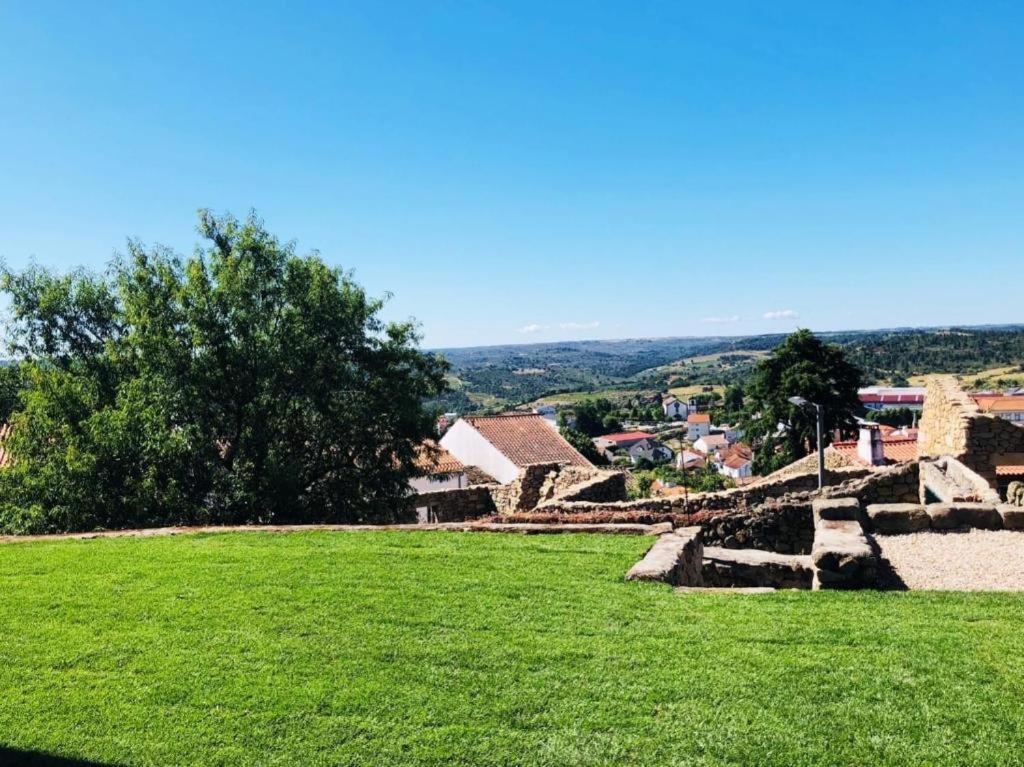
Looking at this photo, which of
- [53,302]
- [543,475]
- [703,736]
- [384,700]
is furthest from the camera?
[543,475]

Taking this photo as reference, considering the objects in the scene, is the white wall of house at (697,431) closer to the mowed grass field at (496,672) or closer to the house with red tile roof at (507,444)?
the house with red tile roof at (507,444)

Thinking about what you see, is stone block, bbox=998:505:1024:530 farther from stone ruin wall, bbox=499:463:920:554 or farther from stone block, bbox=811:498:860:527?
stone ruin wall, bbox=499:463:920:554

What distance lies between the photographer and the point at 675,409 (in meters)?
180

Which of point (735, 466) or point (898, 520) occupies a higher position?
point (898, 520)

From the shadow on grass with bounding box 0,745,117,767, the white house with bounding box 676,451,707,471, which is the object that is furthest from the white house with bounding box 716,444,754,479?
the shadow on grass with bounding box 0,745,117,767

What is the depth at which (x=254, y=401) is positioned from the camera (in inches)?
573

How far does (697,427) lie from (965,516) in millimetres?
135520

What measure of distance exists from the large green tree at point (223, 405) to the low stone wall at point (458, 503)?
8.13 feet

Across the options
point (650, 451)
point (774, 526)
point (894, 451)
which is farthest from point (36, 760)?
point (650, 451)

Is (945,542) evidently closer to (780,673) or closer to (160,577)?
(780,673)

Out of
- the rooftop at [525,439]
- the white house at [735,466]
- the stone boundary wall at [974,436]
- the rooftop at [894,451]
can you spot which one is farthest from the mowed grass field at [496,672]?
the white house at [735,466]

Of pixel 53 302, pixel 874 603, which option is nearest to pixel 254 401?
pixel 53 302

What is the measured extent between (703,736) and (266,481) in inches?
444

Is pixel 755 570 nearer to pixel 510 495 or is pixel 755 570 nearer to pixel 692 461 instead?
pixel 510 495
